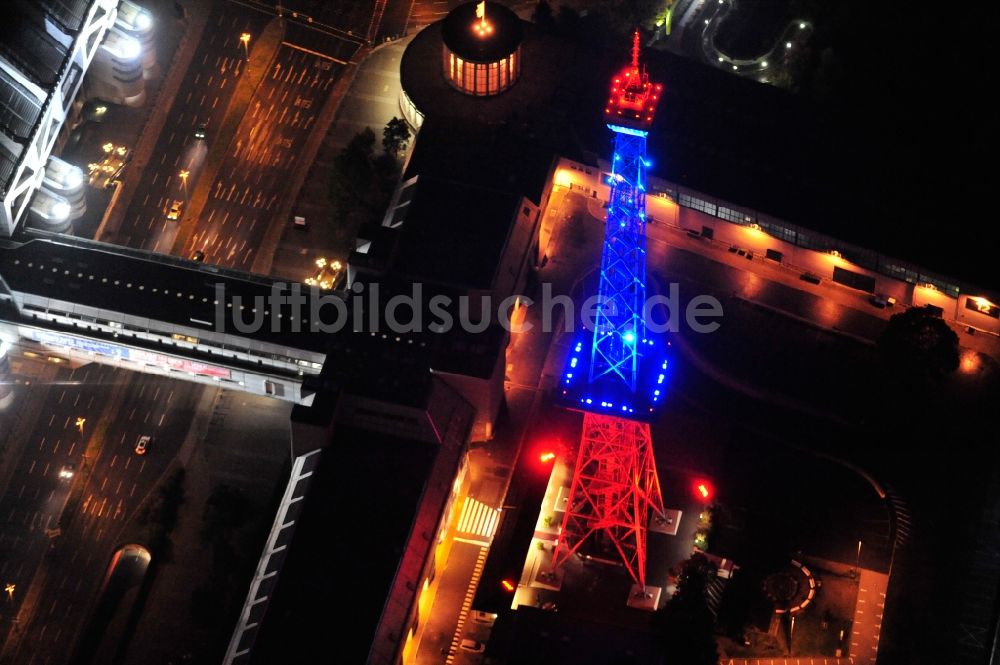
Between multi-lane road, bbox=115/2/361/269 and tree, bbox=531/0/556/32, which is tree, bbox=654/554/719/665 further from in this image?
tree, bbox=531/0/556/32

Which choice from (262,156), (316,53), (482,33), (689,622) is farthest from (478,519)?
(316,53)

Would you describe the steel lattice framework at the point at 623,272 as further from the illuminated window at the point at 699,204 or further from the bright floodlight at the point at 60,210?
the bright floodlight at the point at 60,210

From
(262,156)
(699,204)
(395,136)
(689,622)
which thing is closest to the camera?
(689,622)

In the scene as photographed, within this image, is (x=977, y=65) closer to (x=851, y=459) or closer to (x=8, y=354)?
(x=851, y=459)

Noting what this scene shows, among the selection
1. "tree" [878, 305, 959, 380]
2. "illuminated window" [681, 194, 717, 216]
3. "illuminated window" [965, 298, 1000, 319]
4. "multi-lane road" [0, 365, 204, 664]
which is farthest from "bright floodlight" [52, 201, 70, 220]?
"illuminated window" [965, 298, 1000, 319]

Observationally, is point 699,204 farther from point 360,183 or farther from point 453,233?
point 360,183
